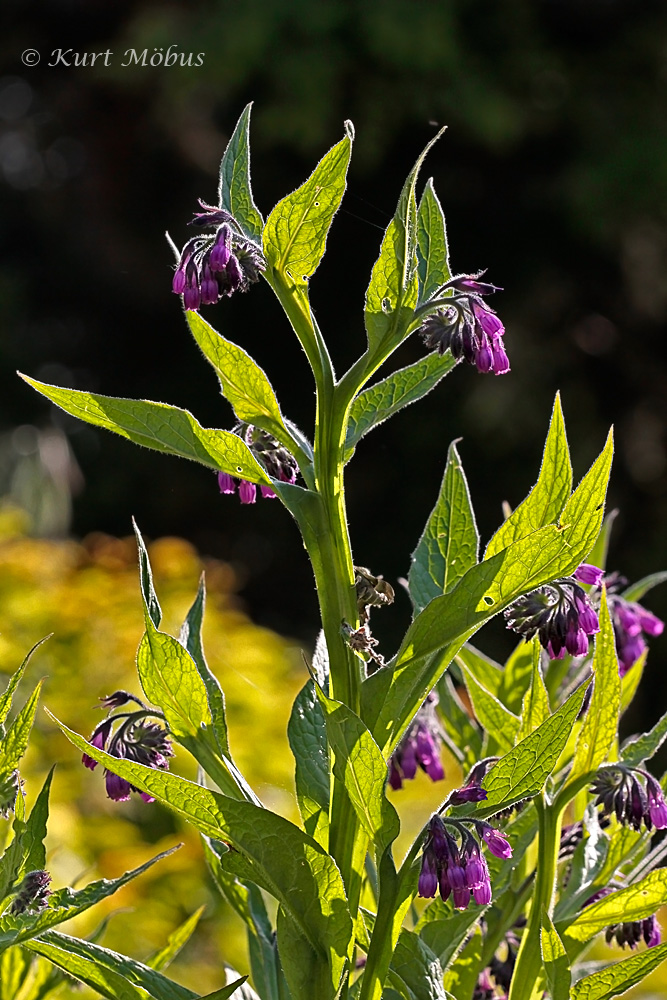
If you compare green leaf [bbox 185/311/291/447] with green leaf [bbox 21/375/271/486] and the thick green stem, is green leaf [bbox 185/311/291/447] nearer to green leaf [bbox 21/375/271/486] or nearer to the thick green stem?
green leaf [bbox 21/375/271/486]

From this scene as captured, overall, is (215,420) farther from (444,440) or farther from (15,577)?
(15,577)

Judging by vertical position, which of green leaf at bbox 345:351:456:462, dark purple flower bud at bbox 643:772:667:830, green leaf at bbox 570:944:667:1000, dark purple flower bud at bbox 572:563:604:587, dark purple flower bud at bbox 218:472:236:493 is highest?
green leaf at bbox 345:351:456:462

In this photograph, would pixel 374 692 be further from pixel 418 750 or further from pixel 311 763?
pixel 418 750

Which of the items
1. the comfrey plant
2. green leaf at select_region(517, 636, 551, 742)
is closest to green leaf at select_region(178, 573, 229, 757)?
the comfrey plant

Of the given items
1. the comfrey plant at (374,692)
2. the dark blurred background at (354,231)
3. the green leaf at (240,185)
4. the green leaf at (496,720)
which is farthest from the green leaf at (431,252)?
the dark blurred background at (354,231)

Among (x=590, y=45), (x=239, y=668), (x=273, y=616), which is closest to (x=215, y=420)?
(x=273, y=616)

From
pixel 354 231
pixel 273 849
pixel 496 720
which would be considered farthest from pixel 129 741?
pixel 354 231

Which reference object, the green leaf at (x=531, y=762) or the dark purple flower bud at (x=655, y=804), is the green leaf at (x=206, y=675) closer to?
the green leaf at (x=531, y=762)
